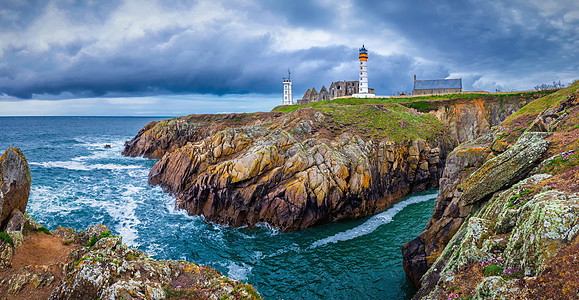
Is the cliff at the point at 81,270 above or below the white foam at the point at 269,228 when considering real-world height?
above

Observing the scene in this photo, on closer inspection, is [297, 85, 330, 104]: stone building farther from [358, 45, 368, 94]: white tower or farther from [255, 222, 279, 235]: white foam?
[255, 222, 279, 235]: white foam

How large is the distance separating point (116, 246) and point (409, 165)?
39.5m

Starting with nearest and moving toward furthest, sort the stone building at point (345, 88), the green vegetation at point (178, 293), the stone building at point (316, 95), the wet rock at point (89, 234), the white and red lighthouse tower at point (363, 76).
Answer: the green vegetation at point (178, 293) < the wet rock at point (89, 234) < the white and red lighthouse tower at point (363, 76) < the stone building at point (345, 88) < the stone building at point (316, 95)

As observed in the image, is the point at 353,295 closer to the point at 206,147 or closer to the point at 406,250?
the point at 406,250

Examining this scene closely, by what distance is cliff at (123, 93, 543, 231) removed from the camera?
104 ft

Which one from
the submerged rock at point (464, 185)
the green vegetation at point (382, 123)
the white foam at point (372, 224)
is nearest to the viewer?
the submerged rock at point (464, 185)

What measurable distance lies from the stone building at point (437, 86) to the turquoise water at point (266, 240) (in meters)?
54.0

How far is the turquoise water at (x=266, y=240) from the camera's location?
2127 centimetres

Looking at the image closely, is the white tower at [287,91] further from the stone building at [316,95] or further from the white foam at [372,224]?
the white foam at [372,224]

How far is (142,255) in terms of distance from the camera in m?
14.8

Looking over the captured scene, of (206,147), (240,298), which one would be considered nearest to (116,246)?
(240,298)

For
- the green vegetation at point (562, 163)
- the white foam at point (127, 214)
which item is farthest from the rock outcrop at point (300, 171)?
the green vegetation at point (562, 163)

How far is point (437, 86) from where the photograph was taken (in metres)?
84.8

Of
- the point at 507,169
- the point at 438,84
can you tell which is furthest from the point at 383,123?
the point at 438,84
